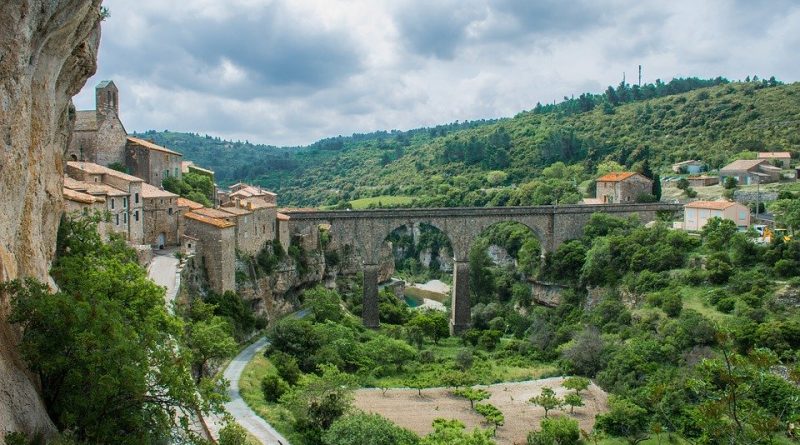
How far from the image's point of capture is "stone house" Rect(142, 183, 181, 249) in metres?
39.8

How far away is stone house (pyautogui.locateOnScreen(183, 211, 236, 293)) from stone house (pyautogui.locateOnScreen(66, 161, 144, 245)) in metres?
2.74

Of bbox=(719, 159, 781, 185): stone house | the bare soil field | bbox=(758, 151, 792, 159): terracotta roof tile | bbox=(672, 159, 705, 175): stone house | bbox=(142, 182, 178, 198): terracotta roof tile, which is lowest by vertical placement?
the bare soil field

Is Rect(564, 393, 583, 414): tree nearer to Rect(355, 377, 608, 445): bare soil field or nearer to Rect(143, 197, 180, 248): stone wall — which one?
Rect(355, 377, 608, 445): bare soil field

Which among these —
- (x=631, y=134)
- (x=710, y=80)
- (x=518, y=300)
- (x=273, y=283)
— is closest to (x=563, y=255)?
(x=518, y=300)

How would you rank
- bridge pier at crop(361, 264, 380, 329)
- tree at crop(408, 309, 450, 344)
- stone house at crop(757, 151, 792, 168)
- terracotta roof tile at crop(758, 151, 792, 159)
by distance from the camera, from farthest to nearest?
terracotta roof tile at crop(758, 151, 792, 159) < stone house at crop(757, 151, 792, 168) < bridge pier at crop(361, 264, 380, 329) < tree at crop(408, 309, 450, 344)

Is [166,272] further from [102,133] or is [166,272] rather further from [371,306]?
[371,306]

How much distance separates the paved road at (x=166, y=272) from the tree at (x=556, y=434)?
53.2ft

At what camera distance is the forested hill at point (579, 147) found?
295 feet

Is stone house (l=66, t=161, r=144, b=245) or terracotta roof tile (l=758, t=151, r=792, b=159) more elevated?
terracotta roof tile (l=758, t=151, r=792, b=159)

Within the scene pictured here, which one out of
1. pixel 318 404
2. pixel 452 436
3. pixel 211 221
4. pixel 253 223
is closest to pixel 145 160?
pixel 253 223

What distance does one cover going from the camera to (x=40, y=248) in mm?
17406

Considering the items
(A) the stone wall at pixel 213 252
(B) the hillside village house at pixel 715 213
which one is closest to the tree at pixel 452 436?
(A) the stone wall at pixel 213 252

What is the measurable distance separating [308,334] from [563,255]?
25.3 metres

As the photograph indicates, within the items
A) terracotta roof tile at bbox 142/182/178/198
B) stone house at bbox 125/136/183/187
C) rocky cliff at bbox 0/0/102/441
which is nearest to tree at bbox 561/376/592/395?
terracotta roof tile at bbox 142/182/178/198
